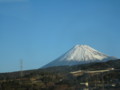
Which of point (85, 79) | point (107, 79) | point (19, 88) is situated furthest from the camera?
point (85, 79)

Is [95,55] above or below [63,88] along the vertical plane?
above

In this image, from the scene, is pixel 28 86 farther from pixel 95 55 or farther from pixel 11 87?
pixel 95 55

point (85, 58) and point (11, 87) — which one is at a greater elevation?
point (85, 58)

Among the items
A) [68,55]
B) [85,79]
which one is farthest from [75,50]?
[85,79]

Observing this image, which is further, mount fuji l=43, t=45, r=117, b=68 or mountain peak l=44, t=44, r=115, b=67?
mountain peak l=44, t=44, r=115, b=67

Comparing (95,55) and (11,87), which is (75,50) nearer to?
(95,55)

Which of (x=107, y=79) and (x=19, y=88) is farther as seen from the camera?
(x=107, y=79)

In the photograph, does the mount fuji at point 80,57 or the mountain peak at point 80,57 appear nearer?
the mount fuji at point 80,57

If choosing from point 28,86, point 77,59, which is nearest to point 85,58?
point 77,59

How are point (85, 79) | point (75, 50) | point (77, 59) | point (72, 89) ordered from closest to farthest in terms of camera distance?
point (72, 89), point (85, 79), point (77, 59), point (75, 50)
